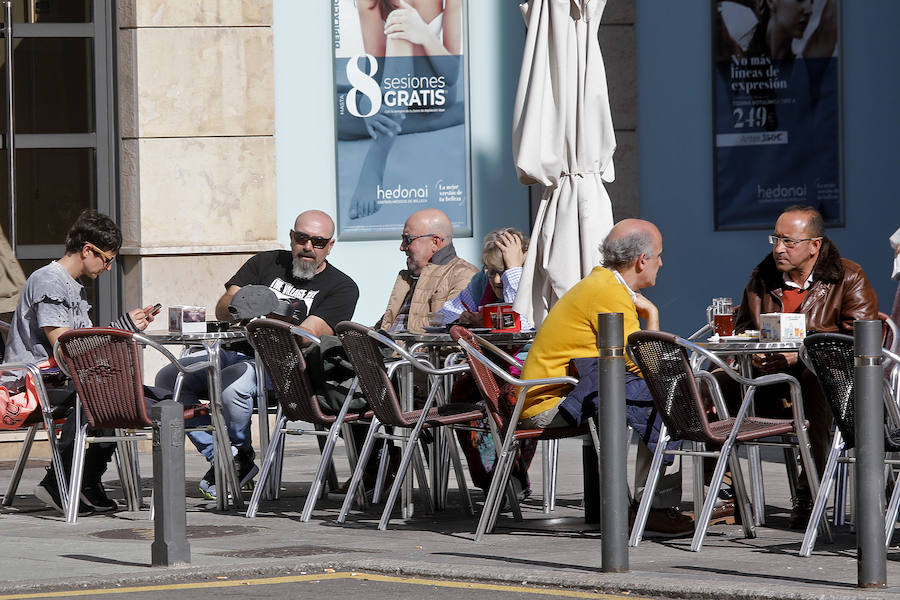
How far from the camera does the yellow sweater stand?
7.32 metres

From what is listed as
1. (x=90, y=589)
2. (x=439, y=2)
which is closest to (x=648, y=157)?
(x=439, y=2)

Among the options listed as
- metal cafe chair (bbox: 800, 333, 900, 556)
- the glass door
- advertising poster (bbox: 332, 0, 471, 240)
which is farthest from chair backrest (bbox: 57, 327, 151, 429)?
advertising poster (bbox: 332, 0, 471, 240)

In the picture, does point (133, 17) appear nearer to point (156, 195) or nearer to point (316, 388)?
point (156, 195)

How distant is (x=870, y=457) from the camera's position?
5.70 metres

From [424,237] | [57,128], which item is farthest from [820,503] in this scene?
[57,128]

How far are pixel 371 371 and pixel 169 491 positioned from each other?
1577 mm

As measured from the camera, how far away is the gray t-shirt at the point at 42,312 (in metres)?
8.80

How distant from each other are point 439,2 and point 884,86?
357 cm

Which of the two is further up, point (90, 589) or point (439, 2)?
point (439, 2)

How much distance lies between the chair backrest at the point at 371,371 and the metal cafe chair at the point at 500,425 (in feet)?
1.31

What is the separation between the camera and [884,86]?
13.3 m

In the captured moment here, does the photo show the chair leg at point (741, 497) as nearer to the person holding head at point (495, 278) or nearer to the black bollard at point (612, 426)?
the black bollard at point (612, 426)

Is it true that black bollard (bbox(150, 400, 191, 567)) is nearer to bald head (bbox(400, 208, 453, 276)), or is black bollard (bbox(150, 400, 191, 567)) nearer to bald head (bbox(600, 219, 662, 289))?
bald head (bbox(600, 219, 662, 289))

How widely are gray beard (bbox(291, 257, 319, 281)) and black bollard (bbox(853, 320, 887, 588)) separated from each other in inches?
181
